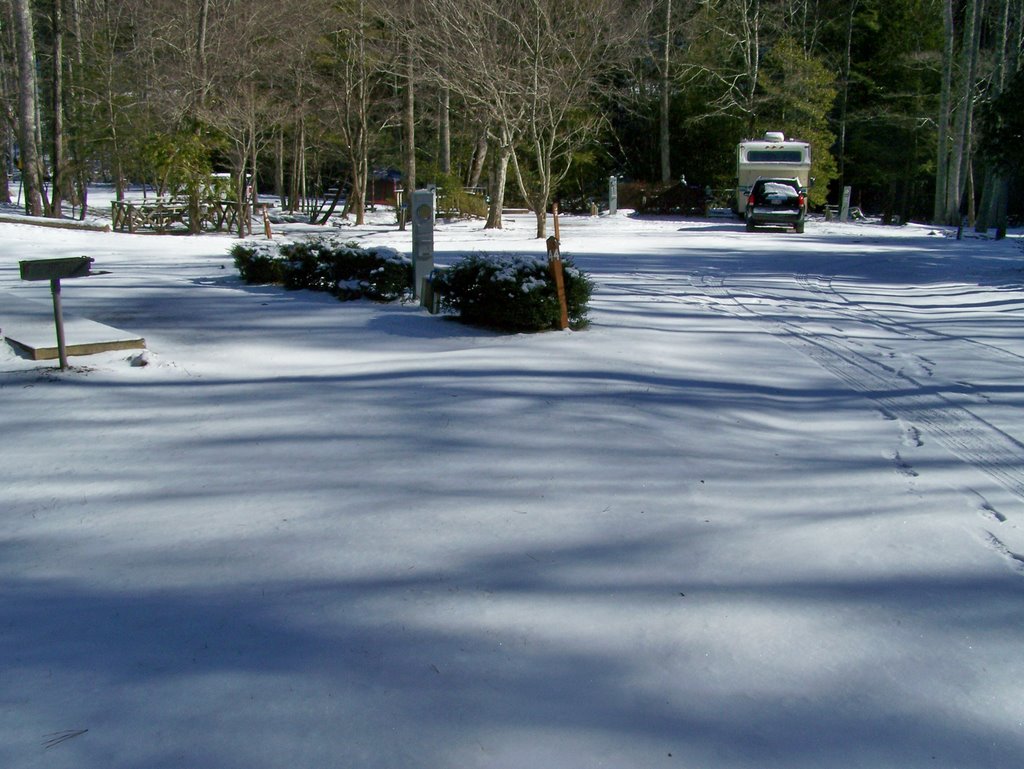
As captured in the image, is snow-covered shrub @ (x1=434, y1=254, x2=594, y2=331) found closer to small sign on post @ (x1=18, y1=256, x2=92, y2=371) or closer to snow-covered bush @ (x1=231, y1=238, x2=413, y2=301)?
snow-covered bush @ (x1=231, y1=238, x2=413, y2=301)

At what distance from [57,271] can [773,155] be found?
3109 cm

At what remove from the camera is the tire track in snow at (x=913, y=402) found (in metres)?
6.05

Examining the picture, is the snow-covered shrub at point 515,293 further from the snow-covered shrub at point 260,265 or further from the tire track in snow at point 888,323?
the snow-covered shrub at point 260,265

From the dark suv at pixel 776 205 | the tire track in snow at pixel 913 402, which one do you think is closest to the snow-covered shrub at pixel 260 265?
the tire track in snow at pixel 913 402

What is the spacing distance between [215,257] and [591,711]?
17.5m

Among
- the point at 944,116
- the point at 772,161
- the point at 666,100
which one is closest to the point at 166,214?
the point at 772,161

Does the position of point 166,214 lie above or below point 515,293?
above

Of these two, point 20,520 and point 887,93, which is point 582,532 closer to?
point 20,520

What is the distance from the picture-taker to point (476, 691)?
3.33 metres

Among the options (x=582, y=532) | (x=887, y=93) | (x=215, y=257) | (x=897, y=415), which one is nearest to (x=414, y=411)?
(x=582, y=532)

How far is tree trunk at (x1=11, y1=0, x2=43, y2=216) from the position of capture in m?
26.3

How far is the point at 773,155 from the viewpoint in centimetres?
3469

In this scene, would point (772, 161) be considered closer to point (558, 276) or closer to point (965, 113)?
point (965, 113)

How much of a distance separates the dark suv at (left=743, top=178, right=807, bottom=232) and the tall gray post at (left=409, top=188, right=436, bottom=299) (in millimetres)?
21184
